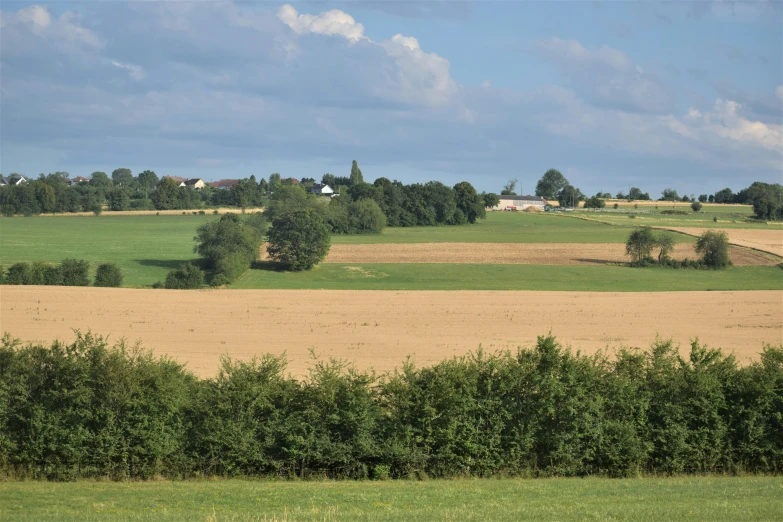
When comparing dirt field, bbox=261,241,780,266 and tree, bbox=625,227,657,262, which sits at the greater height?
tree, bbox=625,227,657,262

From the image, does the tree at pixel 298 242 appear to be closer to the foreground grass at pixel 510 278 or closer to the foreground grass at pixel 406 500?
the foreground grass at pixel 510 278

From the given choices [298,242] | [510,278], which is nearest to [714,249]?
[510,278]

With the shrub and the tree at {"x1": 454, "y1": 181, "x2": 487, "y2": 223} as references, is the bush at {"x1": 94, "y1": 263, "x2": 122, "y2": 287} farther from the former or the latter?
the tree at {"x1": 454, "y1": 181, "x2": 487, "y2": 223}

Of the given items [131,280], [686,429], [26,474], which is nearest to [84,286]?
[131,280]

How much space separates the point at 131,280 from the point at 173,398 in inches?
1682

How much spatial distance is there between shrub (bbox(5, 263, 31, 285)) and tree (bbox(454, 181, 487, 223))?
3321 inches

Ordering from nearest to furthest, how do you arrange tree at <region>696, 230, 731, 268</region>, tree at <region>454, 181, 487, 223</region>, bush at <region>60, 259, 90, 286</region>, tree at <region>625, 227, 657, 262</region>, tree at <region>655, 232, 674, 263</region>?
bush at <region>60, 259, 90, 286</region> < tree at <region>696, 230, 731, 268</region> < tree at <region>655, 232, 674, 263</region> < tree at <region>625, 227, 657, 262</region> < tree at <region>454, 181, 487, 223</region>

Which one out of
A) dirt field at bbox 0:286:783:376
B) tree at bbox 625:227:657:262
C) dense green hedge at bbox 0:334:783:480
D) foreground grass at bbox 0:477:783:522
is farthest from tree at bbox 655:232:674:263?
foreground grass at bbox 0:477:783:522

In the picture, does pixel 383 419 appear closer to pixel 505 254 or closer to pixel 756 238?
pixel 505 254

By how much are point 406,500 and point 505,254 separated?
65.9 m

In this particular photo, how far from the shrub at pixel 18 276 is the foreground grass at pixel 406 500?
1431 inches

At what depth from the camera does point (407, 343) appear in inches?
1259

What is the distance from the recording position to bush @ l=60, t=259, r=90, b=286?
1934 inches

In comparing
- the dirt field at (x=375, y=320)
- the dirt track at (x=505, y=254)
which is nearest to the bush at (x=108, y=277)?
the dirt field at (x=375, y=320)
